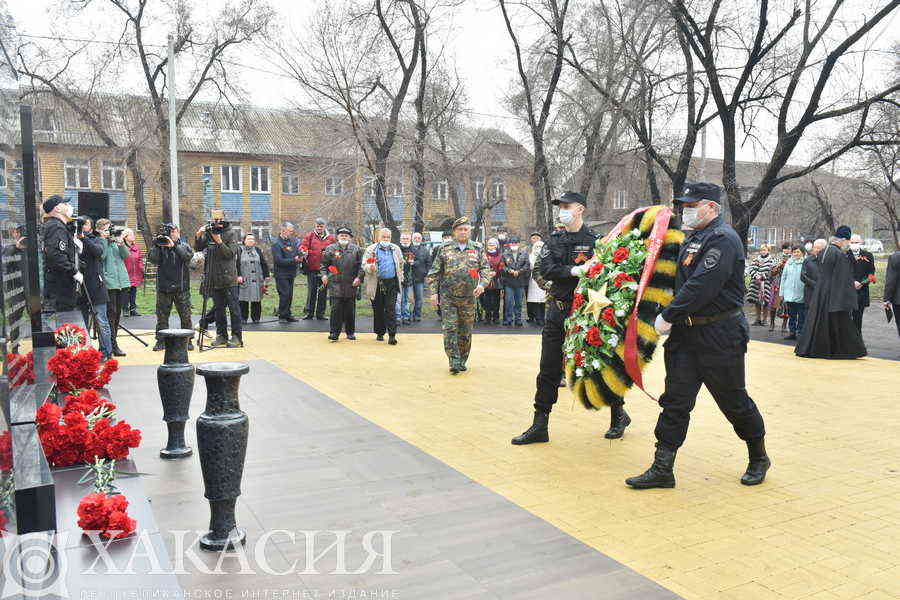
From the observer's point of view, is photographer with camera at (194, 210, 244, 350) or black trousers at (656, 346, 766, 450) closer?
black trousers at (656, 346, 766, 450)

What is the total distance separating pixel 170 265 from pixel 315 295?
548 centimetres

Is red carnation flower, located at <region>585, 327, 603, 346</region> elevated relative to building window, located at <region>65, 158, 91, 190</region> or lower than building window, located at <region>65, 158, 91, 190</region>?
lower

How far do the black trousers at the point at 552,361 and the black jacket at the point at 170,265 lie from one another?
6992 mm

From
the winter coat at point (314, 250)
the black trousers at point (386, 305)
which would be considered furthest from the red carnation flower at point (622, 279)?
the winter coat at point (314, 250)

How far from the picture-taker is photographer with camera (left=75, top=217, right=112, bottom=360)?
31.8 feet

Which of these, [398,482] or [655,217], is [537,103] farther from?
[398,482]

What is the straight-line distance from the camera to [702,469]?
5.73m

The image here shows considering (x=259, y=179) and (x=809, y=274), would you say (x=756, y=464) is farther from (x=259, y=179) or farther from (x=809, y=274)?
(x=259, y=179)

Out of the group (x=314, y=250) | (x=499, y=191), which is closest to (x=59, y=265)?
(x=314, y=250)

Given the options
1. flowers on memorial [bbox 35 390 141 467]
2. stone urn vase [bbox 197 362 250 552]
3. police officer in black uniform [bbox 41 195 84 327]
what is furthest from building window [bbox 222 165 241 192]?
stone urn vase [bbox 197 362 250 552]

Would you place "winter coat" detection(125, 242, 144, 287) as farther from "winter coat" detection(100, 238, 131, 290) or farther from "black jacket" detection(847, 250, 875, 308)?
"black jacket" detection(847, 250, 875, 308)

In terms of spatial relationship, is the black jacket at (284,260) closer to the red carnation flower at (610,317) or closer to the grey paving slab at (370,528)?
the grey paving slab at (370,528)

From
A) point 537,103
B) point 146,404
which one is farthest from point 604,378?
point 537,103

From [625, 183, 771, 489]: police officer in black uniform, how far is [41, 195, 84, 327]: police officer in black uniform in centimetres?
597
